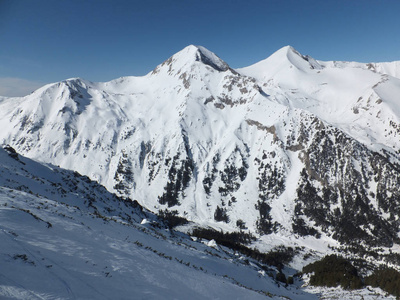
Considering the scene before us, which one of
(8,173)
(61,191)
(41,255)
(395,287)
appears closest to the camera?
(41,255)

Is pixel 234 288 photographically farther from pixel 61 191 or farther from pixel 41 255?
pixel 61 191

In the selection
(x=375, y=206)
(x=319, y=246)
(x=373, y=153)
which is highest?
(x=373, y=153)

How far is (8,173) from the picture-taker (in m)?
42.7

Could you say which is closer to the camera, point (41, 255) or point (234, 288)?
point (41, 255)

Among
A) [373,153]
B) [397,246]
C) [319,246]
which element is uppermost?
[373,153]

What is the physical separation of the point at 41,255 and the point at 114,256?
3876 mm

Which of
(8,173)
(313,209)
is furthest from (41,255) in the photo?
(313,209)

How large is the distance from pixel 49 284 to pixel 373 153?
218m

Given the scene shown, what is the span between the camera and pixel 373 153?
185125mm

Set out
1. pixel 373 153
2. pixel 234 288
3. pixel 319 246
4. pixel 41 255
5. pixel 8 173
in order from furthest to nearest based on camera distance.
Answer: pixel 373 153
pixel 319 246
pixel 8 173
pixel 234 288
pixel 41 255

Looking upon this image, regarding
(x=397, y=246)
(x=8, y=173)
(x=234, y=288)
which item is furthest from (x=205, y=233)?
(x=234, y=288)

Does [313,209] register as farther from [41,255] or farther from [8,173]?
[41,255]

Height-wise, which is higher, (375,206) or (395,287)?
(375,206)

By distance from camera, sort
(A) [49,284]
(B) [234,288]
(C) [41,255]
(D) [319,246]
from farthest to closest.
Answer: (D) [319,246], (B) [234,288], (C) [41,255], (A) [49,284]
